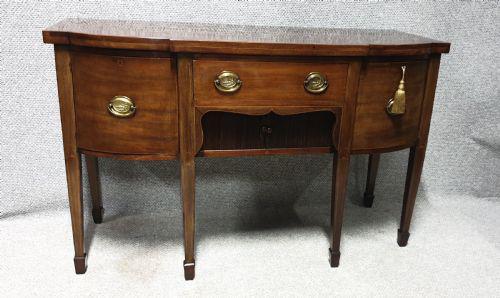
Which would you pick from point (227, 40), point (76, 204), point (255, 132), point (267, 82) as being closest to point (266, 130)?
point (255, 132)

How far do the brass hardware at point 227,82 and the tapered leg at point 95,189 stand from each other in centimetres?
59

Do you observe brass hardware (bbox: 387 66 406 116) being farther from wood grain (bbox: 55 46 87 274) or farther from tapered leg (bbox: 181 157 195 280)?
wood grain (bbox: 55 46 87 274)

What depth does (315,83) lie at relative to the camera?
1.10m

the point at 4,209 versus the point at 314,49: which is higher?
the point at 314,49

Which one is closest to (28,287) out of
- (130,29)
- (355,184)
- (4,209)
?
(4,209)

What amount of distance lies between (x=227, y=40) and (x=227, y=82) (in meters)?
0.09

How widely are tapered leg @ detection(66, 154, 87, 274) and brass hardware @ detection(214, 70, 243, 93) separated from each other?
381 millimetres

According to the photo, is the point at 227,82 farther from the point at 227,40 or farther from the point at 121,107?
the point at 121,107

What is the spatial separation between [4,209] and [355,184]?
3.81 feet

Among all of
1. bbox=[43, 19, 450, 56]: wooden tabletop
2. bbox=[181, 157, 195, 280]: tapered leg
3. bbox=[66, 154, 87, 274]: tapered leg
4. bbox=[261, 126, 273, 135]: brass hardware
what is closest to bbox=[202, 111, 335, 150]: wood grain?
bbox=[261, 126, 273, 135]: brass hardware

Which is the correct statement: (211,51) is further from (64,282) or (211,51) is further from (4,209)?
(4,209)

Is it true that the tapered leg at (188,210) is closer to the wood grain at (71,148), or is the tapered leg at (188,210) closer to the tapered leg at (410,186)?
the wood grain at (71,148)

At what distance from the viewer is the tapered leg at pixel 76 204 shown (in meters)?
1.13

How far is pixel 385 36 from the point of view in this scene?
1292 mm
